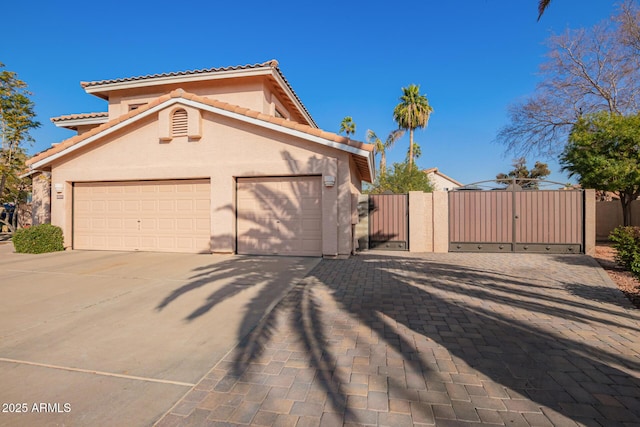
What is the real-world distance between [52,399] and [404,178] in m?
22.6

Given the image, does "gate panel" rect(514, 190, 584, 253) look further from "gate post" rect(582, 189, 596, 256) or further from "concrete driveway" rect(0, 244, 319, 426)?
"concrete driveway" rect(0, 244, 319, 426)

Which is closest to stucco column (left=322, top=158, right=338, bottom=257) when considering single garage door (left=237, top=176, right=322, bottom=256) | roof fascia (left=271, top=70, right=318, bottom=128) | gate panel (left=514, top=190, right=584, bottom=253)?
single garage door (left=237, top=176, right=322, bottom=256)

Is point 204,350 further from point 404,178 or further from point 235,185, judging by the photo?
point 404,178

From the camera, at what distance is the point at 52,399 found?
2.42 m

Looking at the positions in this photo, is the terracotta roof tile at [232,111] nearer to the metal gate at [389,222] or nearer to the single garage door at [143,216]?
the single garage door at [143,216]

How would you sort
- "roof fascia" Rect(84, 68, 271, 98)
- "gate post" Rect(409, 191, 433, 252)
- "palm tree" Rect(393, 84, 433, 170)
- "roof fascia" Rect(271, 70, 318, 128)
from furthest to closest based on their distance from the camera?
"palm tree" Rect(393, 84, 433, 170) → "roof fascia" Rect(271, 70, 318, 128) → "roof fascia" Rect(84, 68, 271, 98) → "gate post" Rect(409, 191, 433, 252)

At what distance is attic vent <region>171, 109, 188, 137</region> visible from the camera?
32.0ft

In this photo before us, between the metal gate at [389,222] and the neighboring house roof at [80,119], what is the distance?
1234 centimetres

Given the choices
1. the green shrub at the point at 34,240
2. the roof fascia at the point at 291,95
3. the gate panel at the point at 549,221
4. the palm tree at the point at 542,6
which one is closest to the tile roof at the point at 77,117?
the green shrub at the point at 34,240

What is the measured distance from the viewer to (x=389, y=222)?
11.0 m

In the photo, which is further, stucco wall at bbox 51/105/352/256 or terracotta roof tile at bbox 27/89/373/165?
stucco wall at bbox 51/105/352/256

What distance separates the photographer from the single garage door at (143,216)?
9.91 metres

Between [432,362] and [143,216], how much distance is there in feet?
32.8

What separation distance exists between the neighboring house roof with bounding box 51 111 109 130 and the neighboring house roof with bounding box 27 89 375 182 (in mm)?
4259
